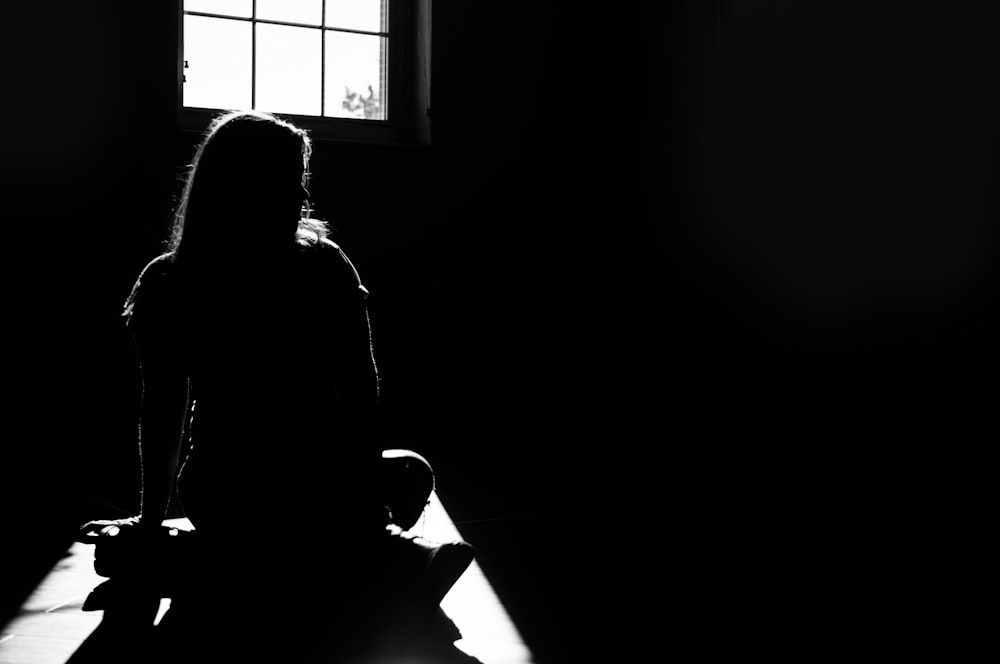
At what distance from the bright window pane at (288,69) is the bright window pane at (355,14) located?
0.09 metres

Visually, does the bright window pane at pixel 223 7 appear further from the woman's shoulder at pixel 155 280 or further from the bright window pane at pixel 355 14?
the woman's shoulder at pixel 155 280

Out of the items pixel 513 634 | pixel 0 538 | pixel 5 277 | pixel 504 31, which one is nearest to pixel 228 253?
pixel 513 634

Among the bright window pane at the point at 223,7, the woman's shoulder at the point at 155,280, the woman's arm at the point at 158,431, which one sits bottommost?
the woman's arm at the point at 158,431

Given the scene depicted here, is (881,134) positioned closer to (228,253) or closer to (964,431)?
(964,431)

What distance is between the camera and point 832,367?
2764mm

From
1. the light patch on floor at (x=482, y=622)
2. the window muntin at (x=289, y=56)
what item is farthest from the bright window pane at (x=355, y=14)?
the light patch on floor at (x=482, y=622)

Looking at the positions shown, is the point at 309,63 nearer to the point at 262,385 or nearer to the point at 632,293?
the point at 632,293

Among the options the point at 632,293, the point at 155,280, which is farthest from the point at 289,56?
the point at 155,280

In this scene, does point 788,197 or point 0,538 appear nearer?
point 0,538

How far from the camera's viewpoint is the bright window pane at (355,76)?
3455 mm

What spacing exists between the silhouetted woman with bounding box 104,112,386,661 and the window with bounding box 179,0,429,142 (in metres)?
2.11

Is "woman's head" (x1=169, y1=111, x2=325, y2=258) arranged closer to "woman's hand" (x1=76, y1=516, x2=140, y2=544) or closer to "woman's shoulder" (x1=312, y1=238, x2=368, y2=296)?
"woman's shoulder" (x1=312, y1=238, x2=368, y2=296)

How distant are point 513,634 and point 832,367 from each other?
5.71 feet

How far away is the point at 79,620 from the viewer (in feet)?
4.43
